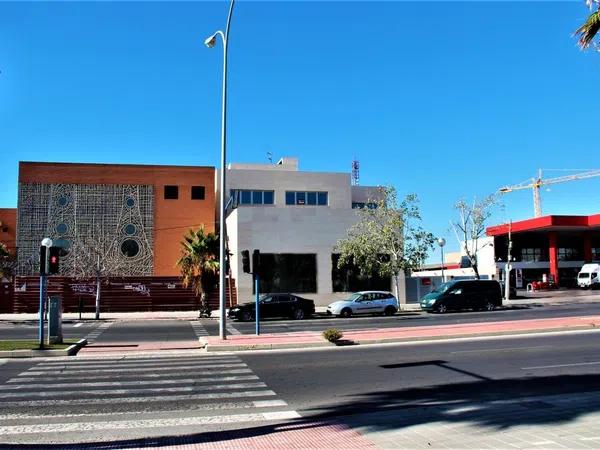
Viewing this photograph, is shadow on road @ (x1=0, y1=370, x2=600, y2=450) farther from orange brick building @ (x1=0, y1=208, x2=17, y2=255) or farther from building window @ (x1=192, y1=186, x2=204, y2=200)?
orange brick building @ (x1=0, y1=208, x2=17, y2=255)

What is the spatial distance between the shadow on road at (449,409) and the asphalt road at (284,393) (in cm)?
2

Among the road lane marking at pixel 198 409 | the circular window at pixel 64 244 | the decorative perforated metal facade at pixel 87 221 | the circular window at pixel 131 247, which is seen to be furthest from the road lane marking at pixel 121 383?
the circular window at pixel 131 247

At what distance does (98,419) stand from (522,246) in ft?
222

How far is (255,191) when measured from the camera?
4656 centimetres

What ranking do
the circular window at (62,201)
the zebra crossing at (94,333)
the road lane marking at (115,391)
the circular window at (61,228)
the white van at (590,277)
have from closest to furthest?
the road lane marking at (115,391), the zebra crossing at (94,333), the circular window at (61,228), the circular window at (62,201), the white van at (590,277)

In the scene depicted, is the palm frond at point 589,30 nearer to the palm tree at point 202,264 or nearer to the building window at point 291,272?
the palm tree at point 202,264

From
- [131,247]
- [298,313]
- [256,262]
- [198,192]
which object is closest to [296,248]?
[298,313]

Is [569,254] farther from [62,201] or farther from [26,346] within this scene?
[26,346]

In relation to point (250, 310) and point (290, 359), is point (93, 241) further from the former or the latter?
point (290, 359)

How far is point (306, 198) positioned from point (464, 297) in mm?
17766

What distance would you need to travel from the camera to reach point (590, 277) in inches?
2266

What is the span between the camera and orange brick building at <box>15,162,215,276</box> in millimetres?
44969

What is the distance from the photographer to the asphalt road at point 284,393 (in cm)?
739

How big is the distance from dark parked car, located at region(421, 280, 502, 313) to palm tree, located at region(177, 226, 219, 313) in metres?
12.8
